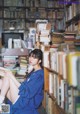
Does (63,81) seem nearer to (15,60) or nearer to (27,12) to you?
(15,60)

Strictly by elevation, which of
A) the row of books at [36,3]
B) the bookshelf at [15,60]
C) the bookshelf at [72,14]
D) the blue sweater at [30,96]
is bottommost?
the blue sweater at [30,96]

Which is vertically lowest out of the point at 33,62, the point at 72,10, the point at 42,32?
the point at 33,62

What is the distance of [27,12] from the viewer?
7633 millimetres

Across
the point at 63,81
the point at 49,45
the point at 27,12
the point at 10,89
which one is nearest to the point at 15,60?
the point at 49,45

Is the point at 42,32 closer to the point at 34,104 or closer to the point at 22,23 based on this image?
the point at 34,104

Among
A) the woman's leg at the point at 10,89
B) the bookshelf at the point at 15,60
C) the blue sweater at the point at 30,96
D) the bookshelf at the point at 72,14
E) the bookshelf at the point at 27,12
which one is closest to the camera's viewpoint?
the blue sweater at the point at 30,96

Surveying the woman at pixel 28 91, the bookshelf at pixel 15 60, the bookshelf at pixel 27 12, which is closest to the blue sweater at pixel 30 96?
the woman at pixel 28 91

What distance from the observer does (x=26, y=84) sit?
305 centimetres

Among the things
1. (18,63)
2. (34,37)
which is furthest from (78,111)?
(34,37)

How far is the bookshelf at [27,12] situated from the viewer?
7602mm

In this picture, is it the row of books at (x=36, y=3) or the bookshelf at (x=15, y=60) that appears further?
the row of books at (x=36, y=3)

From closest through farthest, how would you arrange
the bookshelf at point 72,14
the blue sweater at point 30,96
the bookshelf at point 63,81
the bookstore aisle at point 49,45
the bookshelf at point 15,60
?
1. the bookshelf at point 63,81
2. the bookstore aisle at point 49,45
3. the blue sweater at point 30,96
4. the bookshelf at point 15,60
5. the bookshelf at point 72,14

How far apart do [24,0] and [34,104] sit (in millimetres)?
4912

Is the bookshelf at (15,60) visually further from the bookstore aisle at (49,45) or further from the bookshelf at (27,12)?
the bookshelf at (27,12)
